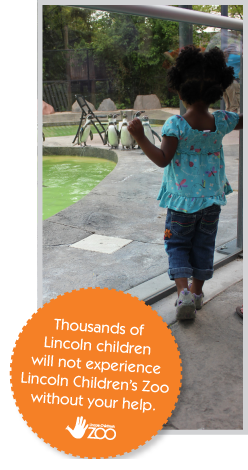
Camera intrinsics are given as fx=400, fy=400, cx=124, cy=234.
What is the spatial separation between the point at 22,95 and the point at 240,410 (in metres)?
1.07

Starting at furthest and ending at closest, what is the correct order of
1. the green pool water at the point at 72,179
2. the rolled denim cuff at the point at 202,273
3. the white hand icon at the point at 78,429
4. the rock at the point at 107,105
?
the green pool water at the point at 72,179
the rock at the point at 107,105
the rolled denim cuff at the point at 202,273
the white hand icon at the point at 78,429

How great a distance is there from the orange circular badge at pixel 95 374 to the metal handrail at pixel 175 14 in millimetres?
889

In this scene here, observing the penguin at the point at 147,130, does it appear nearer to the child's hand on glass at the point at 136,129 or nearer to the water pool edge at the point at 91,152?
the child's hand on glass at the point at 136,129

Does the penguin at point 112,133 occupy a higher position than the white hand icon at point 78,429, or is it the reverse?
the penguin at point 112,133

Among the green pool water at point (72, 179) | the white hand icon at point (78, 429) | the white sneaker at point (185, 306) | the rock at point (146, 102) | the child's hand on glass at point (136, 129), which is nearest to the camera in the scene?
the white hand icon at point (78, 429)

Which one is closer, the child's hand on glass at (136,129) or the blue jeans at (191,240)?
the child's hand on glass at (136,129)

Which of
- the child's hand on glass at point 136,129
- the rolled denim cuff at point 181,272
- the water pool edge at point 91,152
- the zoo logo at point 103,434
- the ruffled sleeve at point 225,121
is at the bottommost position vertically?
the zoo logo at point 103,434

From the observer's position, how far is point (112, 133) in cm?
337

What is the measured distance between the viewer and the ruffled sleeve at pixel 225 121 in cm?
152

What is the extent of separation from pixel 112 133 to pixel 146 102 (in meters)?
1.38

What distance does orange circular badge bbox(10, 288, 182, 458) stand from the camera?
1.05 metres

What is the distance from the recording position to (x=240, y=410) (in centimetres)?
114

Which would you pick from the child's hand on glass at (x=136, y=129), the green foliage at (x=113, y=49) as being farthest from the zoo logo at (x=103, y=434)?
the green foliage at (x=113, y=49)

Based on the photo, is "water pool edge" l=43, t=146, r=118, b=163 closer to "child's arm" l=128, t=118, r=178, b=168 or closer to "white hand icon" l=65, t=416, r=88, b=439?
"child's arm" l=128, t=118, r=178, b=168
